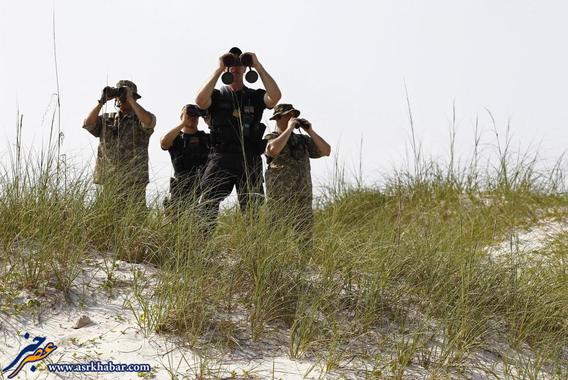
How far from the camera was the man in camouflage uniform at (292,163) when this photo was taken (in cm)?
459

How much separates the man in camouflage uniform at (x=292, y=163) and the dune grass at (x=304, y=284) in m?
0.27

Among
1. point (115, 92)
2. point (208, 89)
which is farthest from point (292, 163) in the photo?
point (115, 92)

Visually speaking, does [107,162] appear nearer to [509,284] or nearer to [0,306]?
[0,306]

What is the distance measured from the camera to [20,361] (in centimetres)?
308

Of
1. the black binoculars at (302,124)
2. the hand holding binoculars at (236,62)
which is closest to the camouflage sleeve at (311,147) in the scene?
the black binoculars at (302,124)

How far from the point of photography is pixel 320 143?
4727 mm

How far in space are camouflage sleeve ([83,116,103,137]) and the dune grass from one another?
90 cm

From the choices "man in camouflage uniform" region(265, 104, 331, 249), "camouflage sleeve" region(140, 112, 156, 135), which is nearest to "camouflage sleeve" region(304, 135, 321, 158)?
"man in camouflage uniform" region(265, 104, 331, 249)

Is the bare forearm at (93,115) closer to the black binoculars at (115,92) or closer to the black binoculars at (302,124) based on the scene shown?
the black binoculars at (115,92)

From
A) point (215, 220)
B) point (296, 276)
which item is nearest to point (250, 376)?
point (296, 276)

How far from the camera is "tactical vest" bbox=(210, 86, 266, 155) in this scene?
16.1 ft

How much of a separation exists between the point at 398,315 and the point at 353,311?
267 millimetres

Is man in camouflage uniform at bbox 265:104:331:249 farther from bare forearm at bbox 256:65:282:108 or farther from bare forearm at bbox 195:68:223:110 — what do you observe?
bare forearm at bbox 195:68:223:110

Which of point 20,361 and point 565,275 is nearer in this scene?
point 20,361
